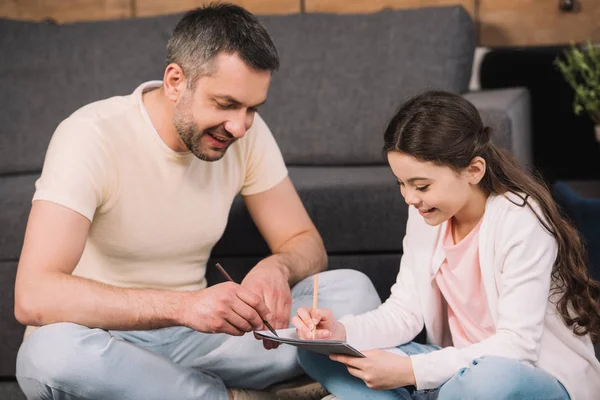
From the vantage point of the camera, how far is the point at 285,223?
2010 millimetres

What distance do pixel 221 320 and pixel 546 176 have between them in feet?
6.13

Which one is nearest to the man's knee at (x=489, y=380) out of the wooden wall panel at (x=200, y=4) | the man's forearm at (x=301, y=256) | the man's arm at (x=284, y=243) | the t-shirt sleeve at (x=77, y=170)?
the man's arm at (x=284, y=243)

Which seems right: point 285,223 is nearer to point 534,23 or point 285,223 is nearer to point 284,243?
point 284,243

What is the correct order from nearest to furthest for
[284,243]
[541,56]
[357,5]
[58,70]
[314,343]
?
[314,343] → [284,243] → [58,70] → [541,56] → [357,5]

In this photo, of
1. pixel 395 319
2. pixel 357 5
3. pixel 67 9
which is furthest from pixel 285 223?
pixel 67 9

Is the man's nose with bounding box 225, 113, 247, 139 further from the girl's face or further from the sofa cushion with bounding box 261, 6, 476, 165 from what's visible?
the sofa cushion with bounding box 261, 6, 476, 165

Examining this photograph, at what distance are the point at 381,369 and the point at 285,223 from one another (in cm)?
57

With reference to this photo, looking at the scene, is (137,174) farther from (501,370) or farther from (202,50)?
(501,370)

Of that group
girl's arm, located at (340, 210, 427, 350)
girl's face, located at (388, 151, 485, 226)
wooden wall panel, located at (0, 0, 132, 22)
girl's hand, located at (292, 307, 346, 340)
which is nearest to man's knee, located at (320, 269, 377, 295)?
girl's arm, located at (340, 210, 427, 350)

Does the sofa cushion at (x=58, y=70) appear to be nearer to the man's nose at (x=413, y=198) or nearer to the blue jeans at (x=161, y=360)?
the blue jeans at (x=161, y=360)

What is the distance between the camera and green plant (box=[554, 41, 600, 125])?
2637 millimetres

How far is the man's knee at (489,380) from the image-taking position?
144cm

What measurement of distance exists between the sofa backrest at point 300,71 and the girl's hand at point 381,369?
115 centimetres

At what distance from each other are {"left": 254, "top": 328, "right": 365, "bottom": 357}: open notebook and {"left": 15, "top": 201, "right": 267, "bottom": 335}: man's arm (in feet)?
0.20
